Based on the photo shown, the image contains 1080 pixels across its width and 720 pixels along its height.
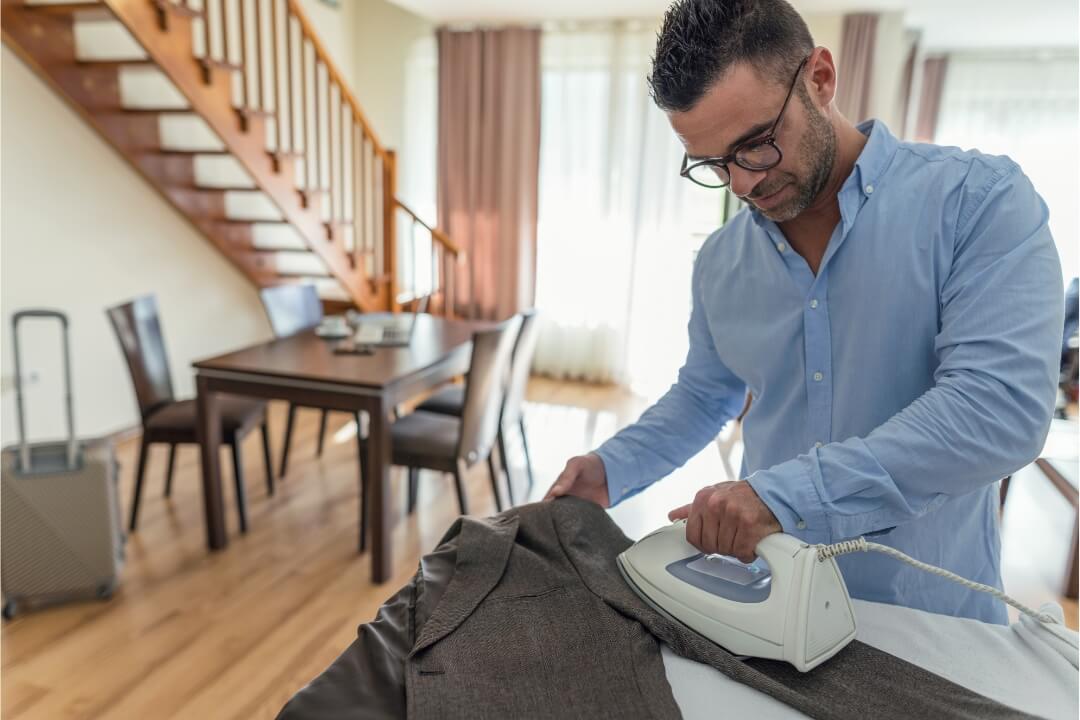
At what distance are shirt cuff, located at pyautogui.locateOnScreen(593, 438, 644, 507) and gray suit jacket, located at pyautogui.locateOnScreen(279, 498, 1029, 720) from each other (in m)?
0.20

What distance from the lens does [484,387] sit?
255 cm

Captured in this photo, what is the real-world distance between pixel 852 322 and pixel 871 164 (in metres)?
0.20

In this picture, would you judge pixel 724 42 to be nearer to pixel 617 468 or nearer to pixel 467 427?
pixel 617 468

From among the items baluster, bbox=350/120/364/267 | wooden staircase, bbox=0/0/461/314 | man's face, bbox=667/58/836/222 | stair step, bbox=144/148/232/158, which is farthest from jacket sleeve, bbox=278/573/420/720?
baluster, bbox=350/120/364/267

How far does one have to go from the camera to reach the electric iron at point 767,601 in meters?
0.71

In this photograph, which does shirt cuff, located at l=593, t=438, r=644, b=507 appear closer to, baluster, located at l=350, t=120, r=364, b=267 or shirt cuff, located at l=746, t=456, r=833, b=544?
shirt cuff, located at l=746, t=456, r=833, b=544

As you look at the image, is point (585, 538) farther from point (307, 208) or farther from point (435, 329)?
point (307, 208)

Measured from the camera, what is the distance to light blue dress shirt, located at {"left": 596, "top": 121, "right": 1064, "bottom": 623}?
787mm

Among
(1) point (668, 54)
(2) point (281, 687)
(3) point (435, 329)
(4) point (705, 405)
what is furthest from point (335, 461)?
(1) point (668, 54)

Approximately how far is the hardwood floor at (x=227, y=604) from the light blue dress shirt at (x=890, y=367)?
4.66 ft

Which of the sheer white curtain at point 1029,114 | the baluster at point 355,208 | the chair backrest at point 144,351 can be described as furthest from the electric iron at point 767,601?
the sheer white curtain at point 1029,114

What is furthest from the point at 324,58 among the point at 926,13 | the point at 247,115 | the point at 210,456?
the point at 926,13

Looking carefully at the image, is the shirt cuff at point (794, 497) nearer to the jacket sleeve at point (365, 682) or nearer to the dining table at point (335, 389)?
the jacket sleeve at point (365, 682)

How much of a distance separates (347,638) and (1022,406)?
73.4 inches
